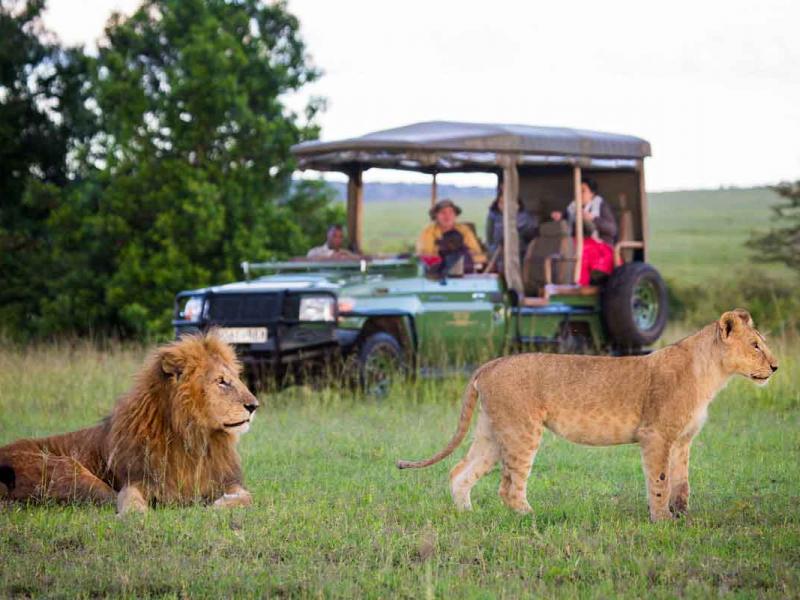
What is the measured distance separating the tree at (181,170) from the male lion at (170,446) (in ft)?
40.3

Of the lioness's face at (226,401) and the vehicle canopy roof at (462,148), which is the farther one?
the vehicle canopy roof at (462,148)

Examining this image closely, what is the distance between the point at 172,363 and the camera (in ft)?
24.5

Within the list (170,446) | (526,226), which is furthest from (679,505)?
(526,226)

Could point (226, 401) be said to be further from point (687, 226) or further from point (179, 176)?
point (687, 226)

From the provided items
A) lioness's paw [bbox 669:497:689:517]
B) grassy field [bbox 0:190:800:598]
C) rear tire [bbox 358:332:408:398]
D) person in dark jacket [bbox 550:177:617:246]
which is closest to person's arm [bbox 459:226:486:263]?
person in dark jacket [bbox 550:177:617:246]

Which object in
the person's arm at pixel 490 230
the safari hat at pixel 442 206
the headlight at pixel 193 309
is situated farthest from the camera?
the person's arm at pixel 490 230

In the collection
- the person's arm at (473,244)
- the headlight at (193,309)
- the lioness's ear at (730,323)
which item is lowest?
the headlight at (193,309)

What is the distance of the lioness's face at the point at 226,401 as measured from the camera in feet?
24.3

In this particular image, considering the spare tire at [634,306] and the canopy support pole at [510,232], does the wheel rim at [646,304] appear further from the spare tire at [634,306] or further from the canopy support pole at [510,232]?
the canopy support pole at [510,232]

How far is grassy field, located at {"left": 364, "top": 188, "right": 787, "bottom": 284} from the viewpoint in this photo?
43250mm

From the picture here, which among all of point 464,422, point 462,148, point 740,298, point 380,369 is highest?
point 462,148

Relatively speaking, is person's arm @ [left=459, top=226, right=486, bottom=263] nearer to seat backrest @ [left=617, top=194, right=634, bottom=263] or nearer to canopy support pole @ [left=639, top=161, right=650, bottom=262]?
seat backrest @ [left=617, top=194, right=634, bottom=263]

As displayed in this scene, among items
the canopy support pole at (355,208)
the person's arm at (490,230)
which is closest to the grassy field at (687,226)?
the person's arm at (490,230)

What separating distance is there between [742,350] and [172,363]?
2958 millimetres
